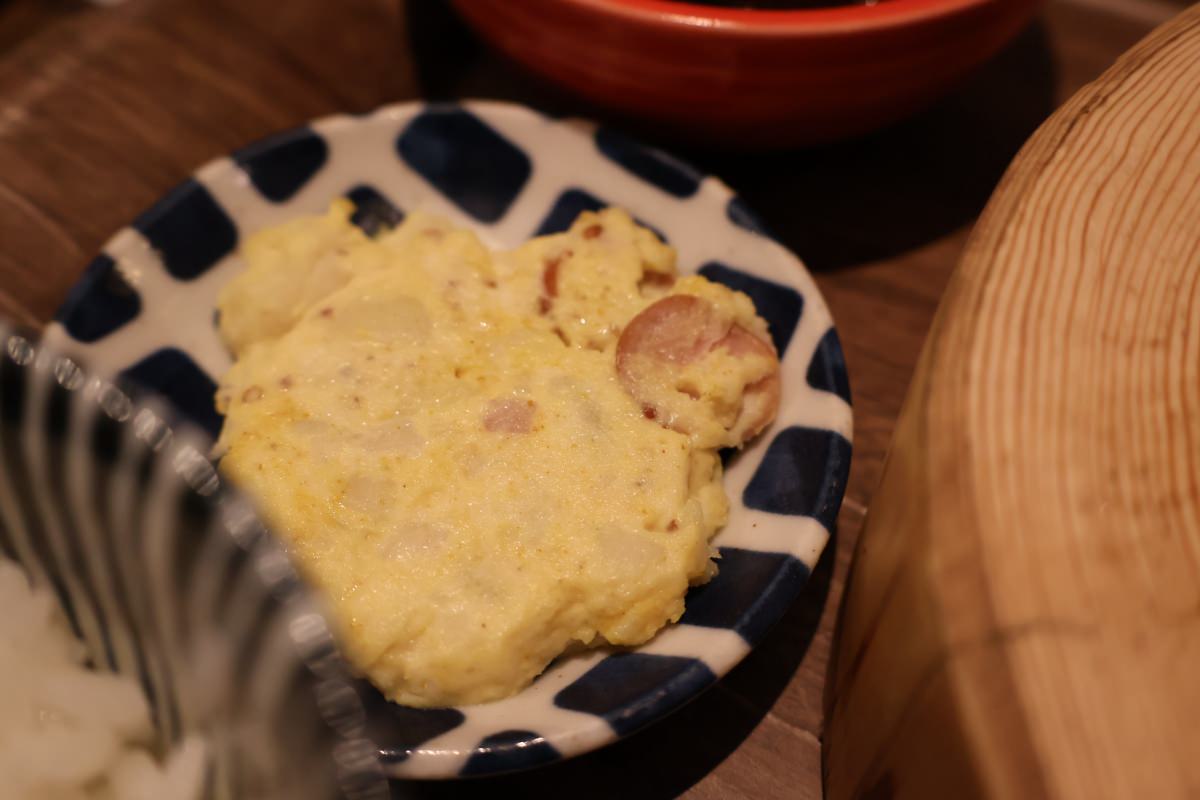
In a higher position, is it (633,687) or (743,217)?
(743,217)

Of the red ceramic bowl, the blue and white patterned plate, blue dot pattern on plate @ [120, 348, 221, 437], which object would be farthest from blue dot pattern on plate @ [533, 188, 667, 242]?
blue dot pattern on plate @ [120, 348, 221, 437]

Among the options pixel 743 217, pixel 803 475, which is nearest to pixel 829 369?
pixel 803 475

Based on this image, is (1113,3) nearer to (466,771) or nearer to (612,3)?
(612,3)

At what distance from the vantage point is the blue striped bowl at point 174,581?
57cm

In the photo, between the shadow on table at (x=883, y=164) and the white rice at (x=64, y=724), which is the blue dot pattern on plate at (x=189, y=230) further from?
the white rice at (x=64, y=724)

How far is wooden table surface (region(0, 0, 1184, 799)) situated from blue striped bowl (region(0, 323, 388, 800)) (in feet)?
2.07

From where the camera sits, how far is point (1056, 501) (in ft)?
2.09

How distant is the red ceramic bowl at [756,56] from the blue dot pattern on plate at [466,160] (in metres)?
0.13

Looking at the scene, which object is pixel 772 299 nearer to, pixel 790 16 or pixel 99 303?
pixel 790 16

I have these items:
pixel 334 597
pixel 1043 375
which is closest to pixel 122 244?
pixel 334 597

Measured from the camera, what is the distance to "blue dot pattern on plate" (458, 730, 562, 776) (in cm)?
89

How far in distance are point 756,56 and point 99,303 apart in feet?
3.04

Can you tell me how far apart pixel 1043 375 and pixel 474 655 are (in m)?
0.61

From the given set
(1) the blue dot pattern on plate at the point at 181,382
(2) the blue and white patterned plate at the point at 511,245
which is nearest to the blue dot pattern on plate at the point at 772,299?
(2) the blue and white patterned plate at the point at 511,245
